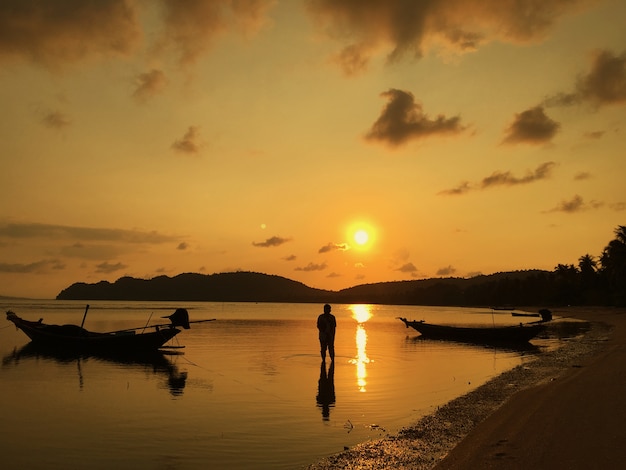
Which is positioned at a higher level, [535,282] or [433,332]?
[535,282]

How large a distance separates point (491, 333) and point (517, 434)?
110 ft

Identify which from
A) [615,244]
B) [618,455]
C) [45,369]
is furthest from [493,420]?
[615,244]

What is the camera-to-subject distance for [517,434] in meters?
10.2

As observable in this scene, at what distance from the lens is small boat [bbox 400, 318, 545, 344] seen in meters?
40.0

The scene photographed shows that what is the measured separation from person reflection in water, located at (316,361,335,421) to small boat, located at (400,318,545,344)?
22.0 m

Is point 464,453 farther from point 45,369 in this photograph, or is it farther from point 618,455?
point 45,369

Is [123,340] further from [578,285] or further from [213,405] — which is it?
[578,285]

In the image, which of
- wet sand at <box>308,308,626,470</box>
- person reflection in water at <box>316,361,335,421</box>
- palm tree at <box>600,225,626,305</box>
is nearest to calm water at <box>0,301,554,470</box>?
person reflection in water at <box>316,361,335,421</box>

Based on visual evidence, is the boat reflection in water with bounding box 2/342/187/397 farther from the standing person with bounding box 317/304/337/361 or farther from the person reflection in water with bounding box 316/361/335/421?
the standing person with bounding box 317/304/337/361

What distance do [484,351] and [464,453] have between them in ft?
88.3

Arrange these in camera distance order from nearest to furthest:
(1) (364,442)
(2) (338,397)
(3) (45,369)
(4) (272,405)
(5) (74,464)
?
(5) (74,464), (1) (364,442), (4) (272,405), (2) (338,397), (3) (45,369)

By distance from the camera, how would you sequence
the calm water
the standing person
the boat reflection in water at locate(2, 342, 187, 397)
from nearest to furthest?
the calm water < the boat reflection in water at locate(2, 342, 187, 397) < the standing person

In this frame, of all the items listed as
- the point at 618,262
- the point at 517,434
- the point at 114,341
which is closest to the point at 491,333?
the point at 114,341

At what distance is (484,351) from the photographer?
3459 centimetres
